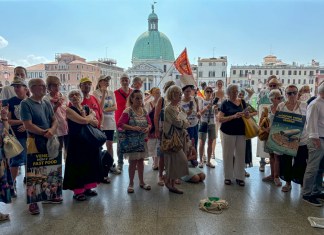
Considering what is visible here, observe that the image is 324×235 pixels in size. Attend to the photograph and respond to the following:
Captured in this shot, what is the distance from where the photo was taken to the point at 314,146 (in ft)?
11.0

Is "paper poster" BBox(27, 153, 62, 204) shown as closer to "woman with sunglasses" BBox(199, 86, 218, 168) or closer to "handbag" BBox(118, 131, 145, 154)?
"handbag" BBox(118, 131, 145, 154)

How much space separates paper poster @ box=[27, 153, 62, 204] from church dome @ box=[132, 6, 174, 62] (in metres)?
51.3

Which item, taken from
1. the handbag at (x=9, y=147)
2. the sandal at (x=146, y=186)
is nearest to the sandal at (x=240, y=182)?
the sandal at (x=146, y=186)

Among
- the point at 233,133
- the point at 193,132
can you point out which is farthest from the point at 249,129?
the point at 193,132

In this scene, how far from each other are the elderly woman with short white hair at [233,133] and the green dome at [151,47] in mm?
50502

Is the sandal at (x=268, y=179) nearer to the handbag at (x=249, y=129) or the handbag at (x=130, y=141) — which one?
the handbag at (x=249, y=129)

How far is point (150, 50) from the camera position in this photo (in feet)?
177

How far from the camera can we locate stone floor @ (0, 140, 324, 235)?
282cm

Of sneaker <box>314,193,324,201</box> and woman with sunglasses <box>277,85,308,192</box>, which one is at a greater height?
woman with sunglasses <box>277,85,308,192</box>

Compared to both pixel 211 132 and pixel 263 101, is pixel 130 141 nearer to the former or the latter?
pixel 211 132

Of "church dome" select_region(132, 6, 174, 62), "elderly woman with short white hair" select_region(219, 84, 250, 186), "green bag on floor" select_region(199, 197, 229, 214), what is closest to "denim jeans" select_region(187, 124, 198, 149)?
"elderly woman with short white hair" select_region(219, 84, 250, 186)

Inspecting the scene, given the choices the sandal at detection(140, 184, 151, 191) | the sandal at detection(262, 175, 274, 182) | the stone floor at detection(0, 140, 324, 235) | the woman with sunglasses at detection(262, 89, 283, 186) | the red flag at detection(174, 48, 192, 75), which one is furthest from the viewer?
the red flag at detection(174, 48, 192, 75)

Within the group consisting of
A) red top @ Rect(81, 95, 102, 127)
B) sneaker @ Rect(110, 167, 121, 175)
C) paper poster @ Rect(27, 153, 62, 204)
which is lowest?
sneaker @ Rect(110, 167, 121, 175)

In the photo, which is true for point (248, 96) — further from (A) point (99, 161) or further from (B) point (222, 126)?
(A) point (99, 161)
